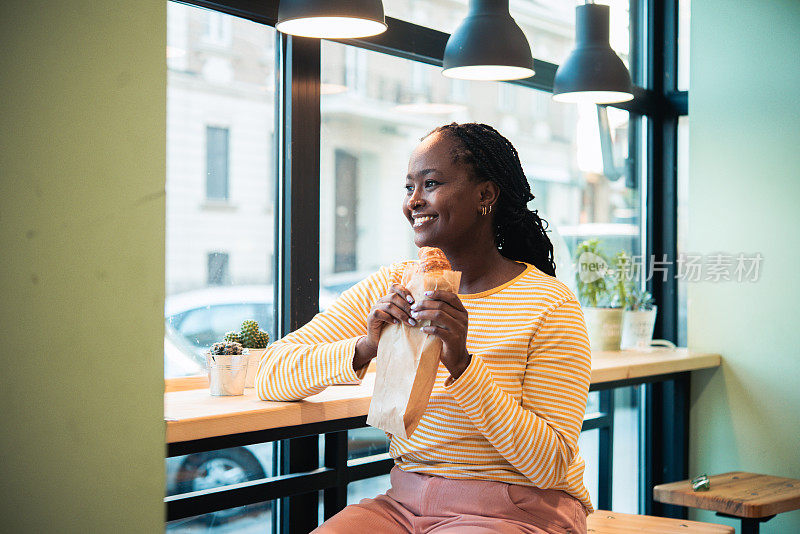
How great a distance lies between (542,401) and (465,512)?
27 centimetres

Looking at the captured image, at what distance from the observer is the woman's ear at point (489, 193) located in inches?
73.8

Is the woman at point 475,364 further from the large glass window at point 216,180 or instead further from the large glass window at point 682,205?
the large glass window at point 682,205

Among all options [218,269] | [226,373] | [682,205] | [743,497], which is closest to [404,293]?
[226,373]

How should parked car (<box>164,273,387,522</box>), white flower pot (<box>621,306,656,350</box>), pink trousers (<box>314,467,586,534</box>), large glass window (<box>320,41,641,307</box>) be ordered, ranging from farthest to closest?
white flower pot (<box>621,306,656,350</box>)
large glass window (<box>320,41,641,307</box>)
parked car (<box>164,273,387,522</box>)
pink trousers (<box>314,467,586,534</box>)

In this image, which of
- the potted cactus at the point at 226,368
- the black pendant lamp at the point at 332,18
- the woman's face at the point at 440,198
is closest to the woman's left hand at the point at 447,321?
the woman's face at the point at 440,198

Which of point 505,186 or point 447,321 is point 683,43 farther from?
point 447,321

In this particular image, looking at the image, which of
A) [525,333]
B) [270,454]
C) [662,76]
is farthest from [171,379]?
[662,76]

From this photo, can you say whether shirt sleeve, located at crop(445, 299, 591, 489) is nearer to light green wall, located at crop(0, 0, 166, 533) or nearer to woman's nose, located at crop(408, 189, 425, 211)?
woman's nose, located at crop(408, 189, 425, 211)

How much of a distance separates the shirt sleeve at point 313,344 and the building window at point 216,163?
0.69 metres

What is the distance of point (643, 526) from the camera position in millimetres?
2311

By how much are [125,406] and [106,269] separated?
196 mm

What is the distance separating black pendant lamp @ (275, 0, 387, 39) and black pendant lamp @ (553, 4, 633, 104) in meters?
1.11

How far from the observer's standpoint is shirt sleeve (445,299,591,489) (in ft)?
A: 5.15

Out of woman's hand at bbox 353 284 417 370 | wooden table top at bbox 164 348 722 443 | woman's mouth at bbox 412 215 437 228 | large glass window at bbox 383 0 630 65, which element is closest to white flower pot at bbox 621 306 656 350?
Result: large glass window at bbox 383 0 630 65
